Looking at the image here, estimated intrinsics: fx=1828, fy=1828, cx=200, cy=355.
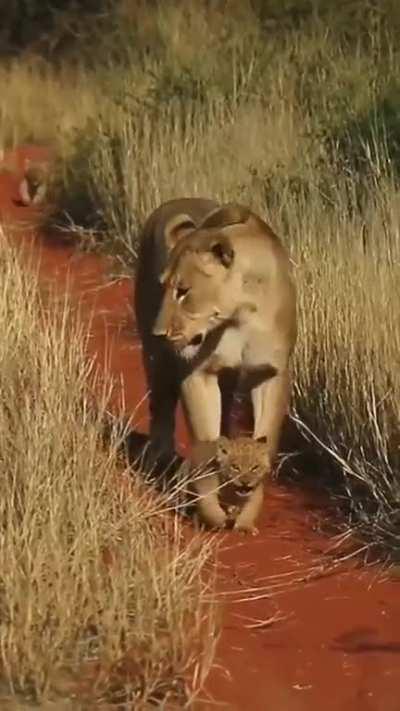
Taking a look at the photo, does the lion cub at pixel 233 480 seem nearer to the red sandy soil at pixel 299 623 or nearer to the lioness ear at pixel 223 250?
the red sandy soil at pixel 299 623

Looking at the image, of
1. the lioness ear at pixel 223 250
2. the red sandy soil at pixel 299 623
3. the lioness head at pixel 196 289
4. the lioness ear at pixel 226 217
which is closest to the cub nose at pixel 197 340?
the lioness head at pixel 196 289

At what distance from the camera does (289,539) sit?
232 inches

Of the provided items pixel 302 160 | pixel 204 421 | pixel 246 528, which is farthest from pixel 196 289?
pixel 302 160

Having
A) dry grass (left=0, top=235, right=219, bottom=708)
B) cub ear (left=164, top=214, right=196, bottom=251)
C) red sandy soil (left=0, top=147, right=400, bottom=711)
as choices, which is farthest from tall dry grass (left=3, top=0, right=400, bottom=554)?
dry grass (left=0, top=235, right=219, bottom=708)

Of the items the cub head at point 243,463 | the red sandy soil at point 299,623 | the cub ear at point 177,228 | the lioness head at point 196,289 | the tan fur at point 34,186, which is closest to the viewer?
the red sandy soil at point 299,623

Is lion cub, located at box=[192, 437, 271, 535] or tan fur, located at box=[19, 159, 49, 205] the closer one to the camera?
lion cub, located at box=[192, 437, 271, 535]

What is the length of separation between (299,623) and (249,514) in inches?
34.2

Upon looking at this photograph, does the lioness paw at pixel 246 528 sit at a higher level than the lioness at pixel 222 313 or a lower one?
lower

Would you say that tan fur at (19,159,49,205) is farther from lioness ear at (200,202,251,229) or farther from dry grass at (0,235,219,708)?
dry grass at (0,235,219,708)

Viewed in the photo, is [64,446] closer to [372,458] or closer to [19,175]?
[372,458]

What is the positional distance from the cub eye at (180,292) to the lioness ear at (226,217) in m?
0.30

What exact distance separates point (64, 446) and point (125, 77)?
8.38 metres

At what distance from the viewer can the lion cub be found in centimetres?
582

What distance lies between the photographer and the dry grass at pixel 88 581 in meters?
4.38
